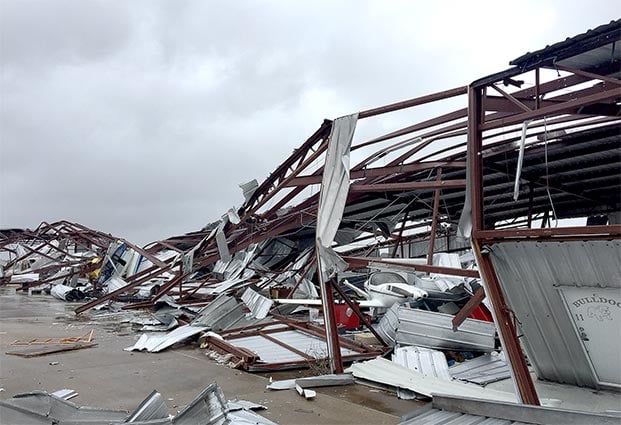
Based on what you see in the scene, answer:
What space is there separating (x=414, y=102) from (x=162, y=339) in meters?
7.27

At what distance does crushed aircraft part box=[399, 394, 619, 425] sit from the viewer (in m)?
3.72

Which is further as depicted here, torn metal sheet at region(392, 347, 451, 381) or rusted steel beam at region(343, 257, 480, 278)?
torn metal sheet at region(392, 347, 451, 381)

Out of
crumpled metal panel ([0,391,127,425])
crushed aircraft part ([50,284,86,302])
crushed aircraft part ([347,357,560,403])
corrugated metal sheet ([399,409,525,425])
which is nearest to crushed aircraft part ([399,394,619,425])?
corrugated metal sheet ([399,409,525,425])

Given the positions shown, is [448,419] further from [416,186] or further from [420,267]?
[416,186]

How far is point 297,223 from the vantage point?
13.9 m

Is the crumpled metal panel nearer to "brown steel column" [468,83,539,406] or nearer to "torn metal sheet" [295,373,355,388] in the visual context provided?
"torn metal sheet" [295,373,355,388]

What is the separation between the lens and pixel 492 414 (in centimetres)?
422

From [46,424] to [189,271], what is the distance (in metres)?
10.1

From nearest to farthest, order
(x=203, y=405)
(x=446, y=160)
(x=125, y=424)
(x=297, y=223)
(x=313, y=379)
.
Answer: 1. (x=125, y=424)
2. (x=203, y=405)
3. (x=313, y=379)
4. (x=446, y=160)
5. (x=297, y=223)

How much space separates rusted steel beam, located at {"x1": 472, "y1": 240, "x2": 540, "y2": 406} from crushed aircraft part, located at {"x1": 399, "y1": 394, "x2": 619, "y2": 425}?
66 centimetres

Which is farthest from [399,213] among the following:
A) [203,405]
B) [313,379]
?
[203,405]

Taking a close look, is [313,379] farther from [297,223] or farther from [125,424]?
[297,223]

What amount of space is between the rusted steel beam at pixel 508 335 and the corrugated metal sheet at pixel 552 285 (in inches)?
10.6

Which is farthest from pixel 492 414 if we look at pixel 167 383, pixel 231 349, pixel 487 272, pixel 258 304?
pixel 258 304
